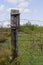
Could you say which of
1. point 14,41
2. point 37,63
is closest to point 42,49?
point 37,63

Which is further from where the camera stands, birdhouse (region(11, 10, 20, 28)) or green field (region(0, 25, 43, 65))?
green field (region(0, 25, 43, 65))

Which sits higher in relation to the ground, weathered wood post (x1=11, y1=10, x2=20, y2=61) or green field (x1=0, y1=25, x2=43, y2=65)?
weathered wood post (x1=11, y1=10, x2=20, y2=61)

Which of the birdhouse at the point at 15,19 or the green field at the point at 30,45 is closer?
the birdhouse at the point at 15,19

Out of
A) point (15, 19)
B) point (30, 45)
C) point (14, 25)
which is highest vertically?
point (15, 19)

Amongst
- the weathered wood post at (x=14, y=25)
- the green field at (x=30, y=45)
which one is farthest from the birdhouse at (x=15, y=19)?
the green field at (x=30, y=45)

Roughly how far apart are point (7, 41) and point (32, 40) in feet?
4.63

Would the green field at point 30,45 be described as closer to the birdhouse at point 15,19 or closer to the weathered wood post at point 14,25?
the weathered wood post at point 14,25

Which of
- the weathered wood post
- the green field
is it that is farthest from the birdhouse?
the green field

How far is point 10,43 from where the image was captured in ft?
23.1

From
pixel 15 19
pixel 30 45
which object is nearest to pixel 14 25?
pixel 15 19

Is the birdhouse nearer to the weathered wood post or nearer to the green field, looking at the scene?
the weathered wood post

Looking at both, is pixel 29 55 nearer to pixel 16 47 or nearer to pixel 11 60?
pixel 16 47

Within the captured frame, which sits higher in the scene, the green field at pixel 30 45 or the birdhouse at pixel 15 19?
the birdhouse at pixel 15 19

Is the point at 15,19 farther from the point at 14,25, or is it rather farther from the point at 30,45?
the point at 30,45
